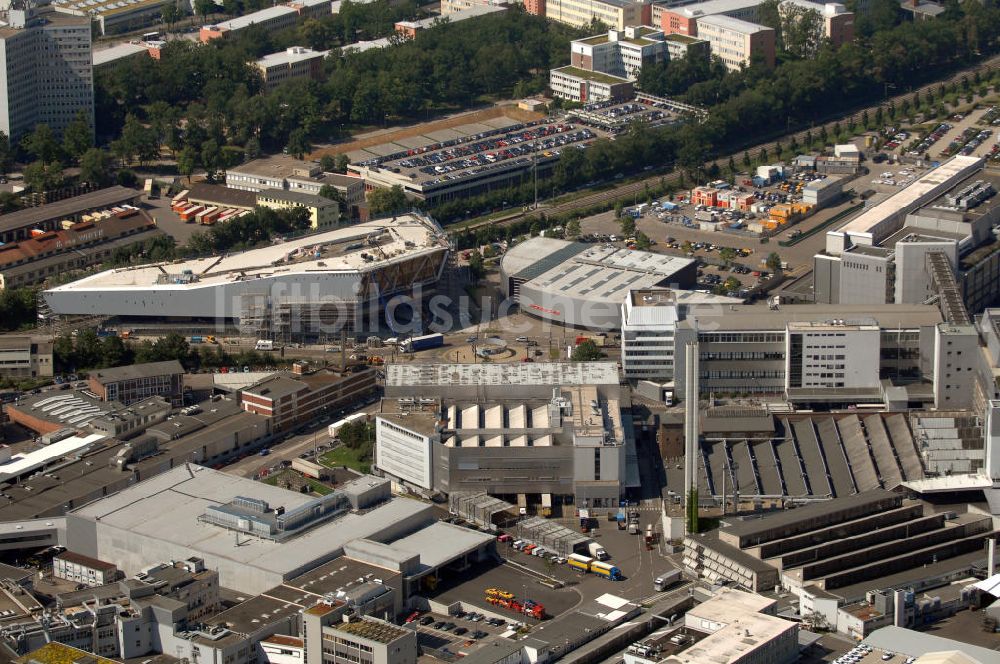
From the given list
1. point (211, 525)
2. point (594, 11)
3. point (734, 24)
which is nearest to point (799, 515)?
point (211, 525)

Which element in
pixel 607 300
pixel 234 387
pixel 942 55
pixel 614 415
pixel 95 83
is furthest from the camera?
pixel 942 55

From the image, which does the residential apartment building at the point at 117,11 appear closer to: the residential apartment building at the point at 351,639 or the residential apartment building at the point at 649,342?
the residential apartment building at the point at 649,342

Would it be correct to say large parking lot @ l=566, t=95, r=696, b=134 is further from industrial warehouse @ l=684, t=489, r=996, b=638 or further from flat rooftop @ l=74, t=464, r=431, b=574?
industrial warehouse @ l=684, t=489, r=996, b=638

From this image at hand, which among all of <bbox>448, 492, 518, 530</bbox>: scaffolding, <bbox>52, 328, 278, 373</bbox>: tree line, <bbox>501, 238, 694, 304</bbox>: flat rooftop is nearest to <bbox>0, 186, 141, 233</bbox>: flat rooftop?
<bbox>52, 328, 278, 373</bbox>: tree line

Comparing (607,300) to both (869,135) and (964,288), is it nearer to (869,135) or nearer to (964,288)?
(964,288)

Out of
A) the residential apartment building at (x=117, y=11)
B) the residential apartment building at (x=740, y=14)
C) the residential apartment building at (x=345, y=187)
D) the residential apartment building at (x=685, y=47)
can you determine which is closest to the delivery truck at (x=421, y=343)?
the residential apartment building at (x=345, y=187)

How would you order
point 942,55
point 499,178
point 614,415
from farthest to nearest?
point 942,55
point 499,178
point 614,415

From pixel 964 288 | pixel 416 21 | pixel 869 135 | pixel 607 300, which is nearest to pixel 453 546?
pixel 607 300
